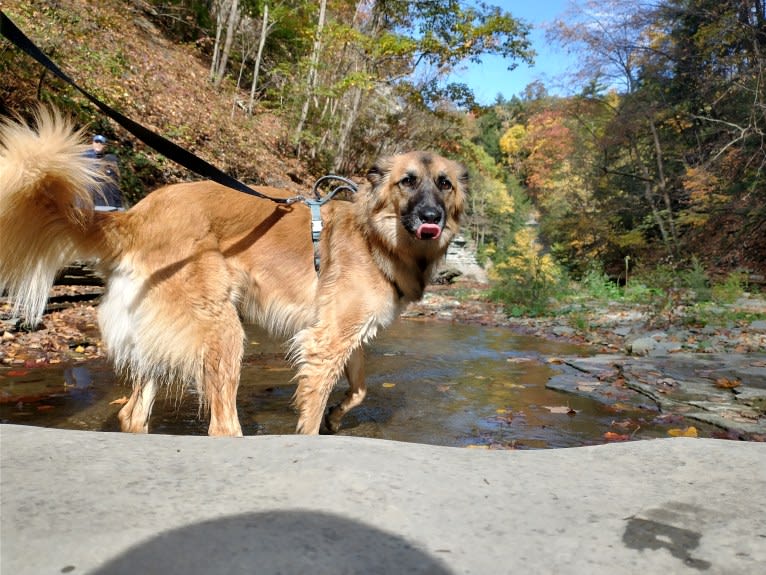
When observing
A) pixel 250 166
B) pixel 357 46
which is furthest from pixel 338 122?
pixel 250 166

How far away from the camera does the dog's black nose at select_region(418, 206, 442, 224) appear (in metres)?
3.85

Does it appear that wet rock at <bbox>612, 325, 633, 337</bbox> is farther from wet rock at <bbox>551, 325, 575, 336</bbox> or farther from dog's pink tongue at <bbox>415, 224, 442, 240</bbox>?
dog's pink tongue at <bbox>415, 224, 442, 240</bbox>

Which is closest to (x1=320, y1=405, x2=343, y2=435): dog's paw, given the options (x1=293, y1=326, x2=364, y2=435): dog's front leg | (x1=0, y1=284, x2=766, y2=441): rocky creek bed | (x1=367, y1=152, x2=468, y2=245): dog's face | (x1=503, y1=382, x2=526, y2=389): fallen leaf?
(x1=293, y1=326, x2=364, y2=435): dog's front leg

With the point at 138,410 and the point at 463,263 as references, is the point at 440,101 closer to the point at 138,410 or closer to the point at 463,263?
the point at 463,263

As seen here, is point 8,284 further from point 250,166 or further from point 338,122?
point 338,122

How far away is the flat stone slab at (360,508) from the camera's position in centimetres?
103

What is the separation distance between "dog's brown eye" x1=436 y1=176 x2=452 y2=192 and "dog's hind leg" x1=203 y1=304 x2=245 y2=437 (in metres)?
1.93

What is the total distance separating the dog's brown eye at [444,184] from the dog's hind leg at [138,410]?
2590mm

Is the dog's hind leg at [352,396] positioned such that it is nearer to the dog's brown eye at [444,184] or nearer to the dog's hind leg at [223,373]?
the dog's hind leg at [223,373]

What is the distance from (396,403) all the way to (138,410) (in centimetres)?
221

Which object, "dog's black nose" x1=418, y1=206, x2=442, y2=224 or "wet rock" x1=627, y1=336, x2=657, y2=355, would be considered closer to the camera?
"dog's black nose" x1=418, y1=206, x2=442, y2=224

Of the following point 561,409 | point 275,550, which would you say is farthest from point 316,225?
point 275,550

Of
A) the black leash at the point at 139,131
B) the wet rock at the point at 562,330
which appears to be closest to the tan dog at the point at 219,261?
the black leash at the point at 139,131

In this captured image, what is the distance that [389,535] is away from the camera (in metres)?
1.14
